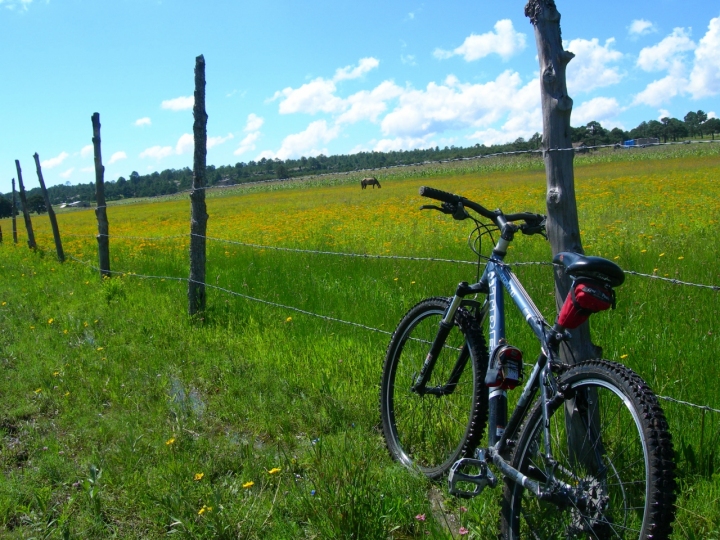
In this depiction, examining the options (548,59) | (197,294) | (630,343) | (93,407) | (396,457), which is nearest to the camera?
(548,59)

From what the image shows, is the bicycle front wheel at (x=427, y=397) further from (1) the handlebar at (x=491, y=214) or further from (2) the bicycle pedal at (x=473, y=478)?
(1) the handlebar at (x=491, y=214)

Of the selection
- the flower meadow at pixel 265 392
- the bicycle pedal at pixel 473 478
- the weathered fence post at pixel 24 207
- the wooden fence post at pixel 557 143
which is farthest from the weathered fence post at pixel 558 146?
the weathered fence post at pixel 24 207

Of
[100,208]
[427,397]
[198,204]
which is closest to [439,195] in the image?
[427,397]

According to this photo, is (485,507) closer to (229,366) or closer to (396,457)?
(396,457)

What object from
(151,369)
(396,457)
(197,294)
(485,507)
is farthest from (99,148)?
(485,507)

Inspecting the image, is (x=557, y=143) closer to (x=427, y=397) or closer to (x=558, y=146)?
(x=558, y=146)

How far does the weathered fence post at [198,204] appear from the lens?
6508mm

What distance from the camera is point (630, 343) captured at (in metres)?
3.97

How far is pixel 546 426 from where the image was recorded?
6.95ft

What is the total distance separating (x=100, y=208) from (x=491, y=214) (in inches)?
332

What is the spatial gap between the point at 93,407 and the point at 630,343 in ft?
12.3

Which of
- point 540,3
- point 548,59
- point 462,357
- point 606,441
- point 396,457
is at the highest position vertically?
point 540,3

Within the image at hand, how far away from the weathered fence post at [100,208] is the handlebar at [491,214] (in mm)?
7643

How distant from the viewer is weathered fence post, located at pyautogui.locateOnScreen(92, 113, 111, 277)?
9.59m
